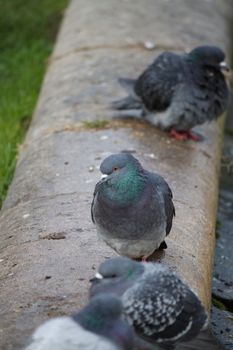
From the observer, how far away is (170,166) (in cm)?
728

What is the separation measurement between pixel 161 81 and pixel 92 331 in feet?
13.6

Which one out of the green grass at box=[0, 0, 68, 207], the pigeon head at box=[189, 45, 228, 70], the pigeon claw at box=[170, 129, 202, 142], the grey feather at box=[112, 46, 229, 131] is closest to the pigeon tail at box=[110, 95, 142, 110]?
the grey feather at box=[112, 46, 229, 131]

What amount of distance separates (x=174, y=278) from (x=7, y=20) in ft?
26.2

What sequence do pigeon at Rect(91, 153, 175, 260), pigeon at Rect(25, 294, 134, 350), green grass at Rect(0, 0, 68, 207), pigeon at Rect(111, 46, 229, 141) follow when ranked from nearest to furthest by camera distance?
pigeon at Rect(25, 294, 134, 350) < pigeon at Rect(91, 153, 175, 260) < pigeon at Rect(111, 46, 229, 141) < green grass at Rect(0, 0, 68, 207)

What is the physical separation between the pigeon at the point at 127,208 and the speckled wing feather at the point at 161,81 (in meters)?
2.52

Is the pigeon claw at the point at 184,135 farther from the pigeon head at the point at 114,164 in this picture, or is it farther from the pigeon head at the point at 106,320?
the pigeon head at the point at 106,320

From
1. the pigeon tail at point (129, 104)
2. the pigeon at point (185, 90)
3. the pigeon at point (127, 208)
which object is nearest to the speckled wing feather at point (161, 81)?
the pigeon at point (185, 90)

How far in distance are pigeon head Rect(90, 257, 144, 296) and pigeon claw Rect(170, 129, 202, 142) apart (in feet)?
11.4

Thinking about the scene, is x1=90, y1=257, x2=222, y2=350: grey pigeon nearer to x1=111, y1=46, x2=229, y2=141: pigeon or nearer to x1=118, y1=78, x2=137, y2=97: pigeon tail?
x1=111, y1=46, x2=229, y2=141: pigeon

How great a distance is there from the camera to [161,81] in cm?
796

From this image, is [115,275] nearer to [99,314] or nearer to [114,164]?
[99,314]

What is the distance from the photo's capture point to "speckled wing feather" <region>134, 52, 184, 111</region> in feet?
26.0

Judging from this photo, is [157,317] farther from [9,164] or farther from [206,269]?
[9,164]

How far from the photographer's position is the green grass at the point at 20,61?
8.83 m
